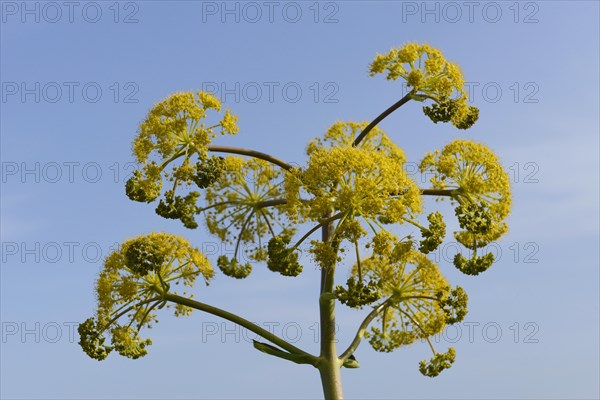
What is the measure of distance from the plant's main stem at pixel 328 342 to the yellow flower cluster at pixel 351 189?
1.00 m

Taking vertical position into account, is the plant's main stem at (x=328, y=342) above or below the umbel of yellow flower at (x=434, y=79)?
below

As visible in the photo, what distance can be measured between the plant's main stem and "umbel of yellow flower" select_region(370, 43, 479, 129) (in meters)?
2.86

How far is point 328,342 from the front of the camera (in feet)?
49.2

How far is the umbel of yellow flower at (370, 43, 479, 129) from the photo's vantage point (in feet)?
51.3

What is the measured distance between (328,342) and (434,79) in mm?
4850

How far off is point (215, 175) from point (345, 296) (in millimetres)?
2872

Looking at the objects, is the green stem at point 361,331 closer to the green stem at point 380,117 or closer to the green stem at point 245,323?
the green stem at point 245,323

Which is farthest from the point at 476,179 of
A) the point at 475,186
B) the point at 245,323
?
the point at 245,323

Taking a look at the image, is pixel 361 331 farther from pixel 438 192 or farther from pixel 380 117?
pixel 380 117

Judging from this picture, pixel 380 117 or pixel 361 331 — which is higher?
pixel 380 117

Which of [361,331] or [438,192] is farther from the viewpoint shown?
[361,331]

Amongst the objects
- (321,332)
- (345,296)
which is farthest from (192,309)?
(345,296)

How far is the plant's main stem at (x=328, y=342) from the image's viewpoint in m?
14.8

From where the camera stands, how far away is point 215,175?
14.6 metres
